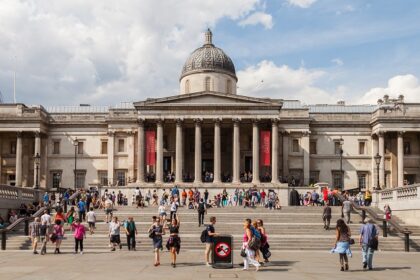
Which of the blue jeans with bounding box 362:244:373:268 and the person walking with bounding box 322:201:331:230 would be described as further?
the person walking with bounding box 322:201:331:230

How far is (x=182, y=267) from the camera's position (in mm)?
20203

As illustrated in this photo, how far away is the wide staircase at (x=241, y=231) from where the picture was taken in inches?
1141

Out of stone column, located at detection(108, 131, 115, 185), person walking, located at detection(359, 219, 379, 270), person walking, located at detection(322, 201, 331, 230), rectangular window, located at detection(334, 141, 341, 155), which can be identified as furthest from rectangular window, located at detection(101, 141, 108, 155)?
person walking, located at detection(359, 219, 379, 270)

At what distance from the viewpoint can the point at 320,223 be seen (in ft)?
121

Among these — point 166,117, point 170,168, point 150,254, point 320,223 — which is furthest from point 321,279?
point 170,168

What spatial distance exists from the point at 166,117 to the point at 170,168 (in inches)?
270

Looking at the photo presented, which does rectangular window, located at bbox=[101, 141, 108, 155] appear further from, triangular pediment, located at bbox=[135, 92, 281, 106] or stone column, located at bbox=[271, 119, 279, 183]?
stone column, located at bbox=[271, 119, 279, 183]

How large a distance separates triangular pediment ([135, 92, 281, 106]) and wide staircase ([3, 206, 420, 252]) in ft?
51.4

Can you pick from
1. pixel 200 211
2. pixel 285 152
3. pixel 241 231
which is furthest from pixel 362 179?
pixel 200 211

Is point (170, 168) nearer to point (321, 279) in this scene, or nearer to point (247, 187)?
point (247, 187)

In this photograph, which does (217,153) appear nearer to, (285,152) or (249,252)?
(285,152)

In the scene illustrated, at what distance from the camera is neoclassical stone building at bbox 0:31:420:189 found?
57.3m

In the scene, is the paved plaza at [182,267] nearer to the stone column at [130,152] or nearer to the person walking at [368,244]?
the person walking at [368,244]

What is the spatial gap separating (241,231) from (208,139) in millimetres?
29936
